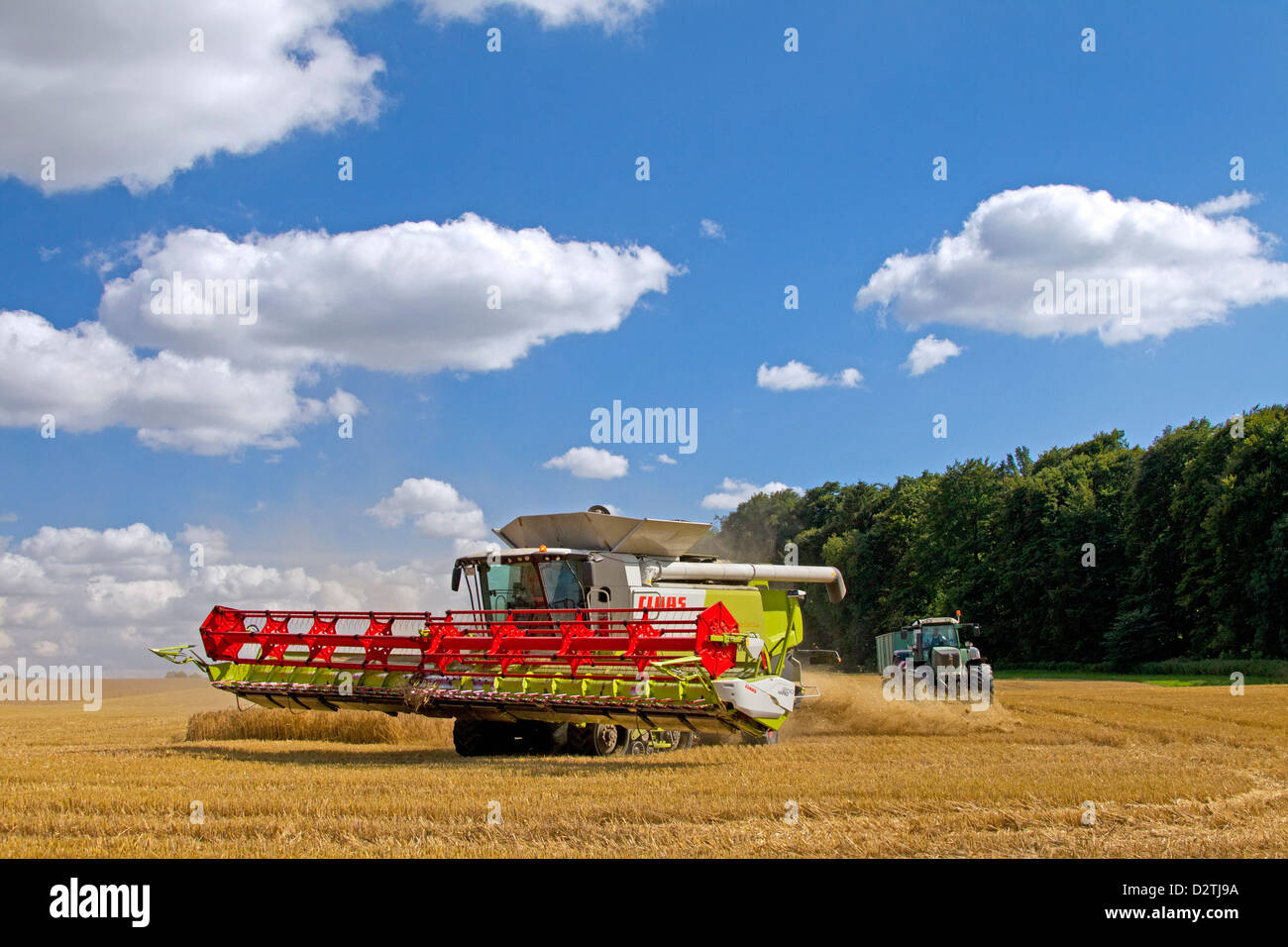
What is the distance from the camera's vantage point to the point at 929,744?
40.0 ft

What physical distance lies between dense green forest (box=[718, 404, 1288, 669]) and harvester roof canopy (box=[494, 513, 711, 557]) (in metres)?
14.6

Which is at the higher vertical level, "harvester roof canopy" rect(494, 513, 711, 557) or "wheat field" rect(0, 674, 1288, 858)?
"harvester roof canopy" rect(494, 513, 711, 557)

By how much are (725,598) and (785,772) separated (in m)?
5.53

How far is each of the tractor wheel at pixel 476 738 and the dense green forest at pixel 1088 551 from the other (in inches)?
673

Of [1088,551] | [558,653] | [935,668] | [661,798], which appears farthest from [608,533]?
[1088,551]

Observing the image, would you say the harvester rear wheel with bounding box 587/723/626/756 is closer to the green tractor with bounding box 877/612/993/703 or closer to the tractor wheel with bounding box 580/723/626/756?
the tractor wheel with bounding box 580/723/626/756

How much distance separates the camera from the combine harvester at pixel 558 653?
9859 mm

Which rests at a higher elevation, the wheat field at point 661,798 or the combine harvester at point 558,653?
the combine harvester at point 558,653

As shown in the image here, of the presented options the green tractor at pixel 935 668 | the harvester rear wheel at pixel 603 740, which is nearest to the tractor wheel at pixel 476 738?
the harvester rear wheel at pixel 603 740

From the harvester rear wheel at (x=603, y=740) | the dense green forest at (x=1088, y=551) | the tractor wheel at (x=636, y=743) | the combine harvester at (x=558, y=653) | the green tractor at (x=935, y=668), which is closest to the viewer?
the combine harvester at (x=558, y=653)

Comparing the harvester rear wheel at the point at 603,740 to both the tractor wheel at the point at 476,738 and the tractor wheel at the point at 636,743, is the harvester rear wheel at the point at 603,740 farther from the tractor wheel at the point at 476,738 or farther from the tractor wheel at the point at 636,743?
the tractor wheel at the point at 476,738

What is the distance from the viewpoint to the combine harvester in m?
9.86

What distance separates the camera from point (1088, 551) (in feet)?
152

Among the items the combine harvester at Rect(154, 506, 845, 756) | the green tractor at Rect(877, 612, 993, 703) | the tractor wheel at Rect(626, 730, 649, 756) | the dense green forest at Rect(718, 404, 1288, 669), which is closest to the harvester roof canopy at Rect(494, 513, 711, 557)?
the combine harvester at Rect(154, 506, 845, 756)
